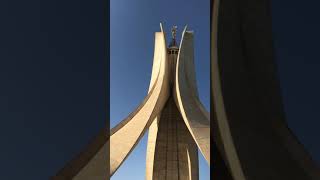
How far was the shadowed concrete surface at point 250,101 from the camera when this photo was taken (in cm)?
323

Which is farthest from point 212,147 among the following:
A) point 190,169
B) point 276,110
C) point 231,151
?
point 190,169

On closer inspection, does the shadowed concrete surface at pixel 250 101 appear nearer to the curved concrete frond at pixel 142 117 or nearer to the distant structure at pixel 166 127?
the distant structure at pixel 166 127

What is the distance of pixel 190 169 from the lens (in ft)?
37.9

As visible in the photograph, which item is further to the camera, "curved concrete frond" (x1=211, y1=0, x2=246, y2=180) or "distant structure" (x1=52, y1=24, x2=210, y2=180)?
"distant structure" (x1=52, y1=24, x2=210, y2=180)

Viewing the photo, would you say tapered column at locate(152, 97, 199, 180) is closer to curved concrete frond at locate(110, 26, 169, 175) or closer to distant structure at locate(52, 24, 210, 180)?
distant structure at locate(52, 24, 210, 180)

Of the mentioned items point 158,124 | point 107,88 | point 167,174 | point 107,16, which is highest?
point 107,16

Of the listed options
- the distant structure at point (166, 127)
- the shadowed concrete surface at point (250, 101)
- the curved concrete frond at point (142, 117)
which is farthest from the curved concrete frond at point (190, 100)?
the shadowed concrete surface at point (250, 101)

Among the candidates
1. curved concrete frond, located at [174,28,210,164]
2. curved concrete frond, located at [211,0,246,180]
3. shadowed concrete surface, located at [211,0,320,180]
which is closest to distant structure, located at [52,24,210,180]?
curved concrete frond, located at [174,28,210,164]

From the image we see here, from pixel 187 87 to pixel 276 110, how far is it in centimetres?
665

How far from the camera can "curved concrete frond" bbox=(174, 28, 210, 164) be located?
7559 millimetres

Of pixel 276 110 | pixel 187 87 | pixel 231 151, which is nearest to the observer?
pixel 231 151

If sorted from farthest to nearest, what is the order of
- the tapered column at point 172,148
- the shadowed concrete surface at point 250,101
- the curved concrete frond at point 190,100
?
the tapered column at point 172,148 < the curved concrete frond at point 190,100 < the shadowed concrete surface at point 250,101

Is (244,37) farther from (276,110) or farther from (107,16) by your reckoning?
(107,16)

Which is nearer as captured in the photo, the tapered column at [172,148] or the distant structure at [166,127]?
the distant structure at [166,127]
